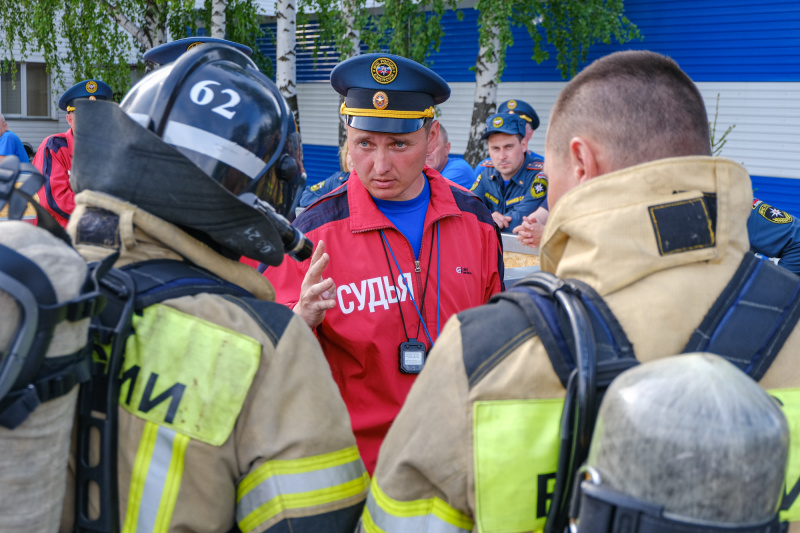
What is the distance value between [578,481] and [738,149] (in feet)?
37.4

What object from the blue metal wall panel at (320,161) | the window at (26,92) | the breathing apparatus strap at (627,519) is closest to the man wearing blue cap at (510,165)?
the breathing apparatus strap at (627,519)

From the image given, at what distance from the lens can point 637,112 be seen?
4.55 ft

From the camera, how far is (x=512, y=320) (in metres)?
1.31

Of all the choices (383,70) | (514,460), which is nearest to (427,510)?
(514,460)

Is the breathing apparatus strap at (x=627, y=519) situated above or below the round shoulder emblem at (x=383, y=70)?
below

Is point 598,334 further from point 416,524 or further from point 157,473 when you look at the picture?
point 157,473

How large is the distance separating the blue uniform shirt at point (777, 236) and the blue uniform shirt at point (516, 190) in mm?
1958

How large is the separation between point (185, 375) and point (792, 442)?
43.0 inches

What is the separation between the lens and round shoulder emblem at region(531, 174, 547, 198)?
600 centimetres

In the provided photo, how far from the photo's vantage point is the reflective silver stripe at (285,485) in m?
1.35

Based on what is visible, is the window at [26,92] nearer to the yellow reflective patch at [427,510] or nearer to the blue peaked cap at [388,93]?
the blue peaked cap at [388,93]

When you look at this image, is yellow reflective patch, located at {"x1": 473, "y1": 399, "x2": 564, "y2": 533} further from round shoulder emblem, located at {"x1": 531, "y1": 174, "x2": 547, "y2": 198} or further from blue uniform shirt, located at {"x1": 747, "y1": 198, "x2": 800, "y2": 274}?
round shoulder emblem, located at {"x1": 531, "y1": 174, "x2": 547, "y2": 198}

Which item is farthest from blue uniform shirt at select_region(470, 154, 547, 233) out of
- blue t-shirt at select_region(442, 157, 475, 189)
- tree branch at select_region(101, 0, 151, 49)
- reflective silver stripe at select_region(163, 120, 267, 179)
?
tree branch at select_region(101, 0, 151, 49)

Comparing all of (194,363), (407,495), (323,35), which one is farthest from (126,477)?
(323,35)
